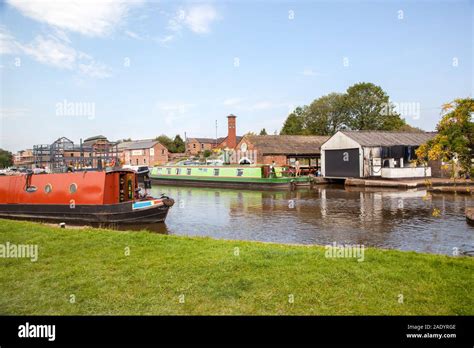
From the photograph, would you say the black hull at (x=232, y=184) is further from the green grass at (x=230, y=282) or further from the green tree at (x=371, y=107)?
the green tree at (x=371, y=107)

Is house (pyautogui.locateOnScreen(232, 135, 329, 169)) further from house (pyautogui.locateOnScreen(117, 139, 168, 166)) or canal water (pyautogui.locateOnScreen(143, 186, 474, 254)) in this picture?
house (pyautogui.locateOnScreen(117, 139, 168, 166))

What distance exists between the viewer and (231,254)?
7.60m

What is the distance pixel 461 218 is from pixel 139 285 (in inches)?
566

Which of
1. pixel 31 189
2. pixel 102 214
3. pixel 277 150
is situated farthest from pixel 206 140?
pixel 102 214

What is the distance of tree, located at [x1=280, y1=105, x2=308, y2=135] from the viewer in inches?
2527

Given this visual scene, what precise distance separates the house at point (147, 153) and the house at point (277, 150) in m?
23.7

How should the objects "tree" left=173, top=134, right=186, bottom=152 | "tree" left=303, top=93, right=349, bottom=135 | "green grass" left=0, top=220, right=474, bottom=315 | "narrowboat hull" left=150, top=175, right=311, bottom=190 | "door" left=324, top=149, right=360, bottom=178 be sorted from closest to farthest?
"green grass" left=0, top=220, right=474, bottom=315 < "narrowboat hull" left=150, top=175, right=311, bottom=190 < "door" left=324, top=149, right=360, bottom=178 < "tree" left=303, top=93, right=349, bottom=135 < "tree" left=173, top=134, right=186, bottom=152

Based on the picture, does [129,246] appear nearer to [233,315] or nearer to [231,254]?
[231,254]

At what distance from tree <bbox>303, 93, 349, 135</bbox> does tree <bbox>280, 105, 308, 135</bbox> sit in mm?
1748

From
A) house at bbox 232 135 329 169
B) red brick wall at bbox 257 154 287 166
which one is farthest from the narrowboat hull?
red brick wall at bbox 257 154 287 166

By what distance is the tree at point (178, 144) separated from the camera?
75850 mm

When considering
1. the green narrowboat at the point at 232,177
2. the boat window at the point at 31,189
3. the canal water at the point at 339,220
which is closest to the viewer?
the canal water at the point at 339,220

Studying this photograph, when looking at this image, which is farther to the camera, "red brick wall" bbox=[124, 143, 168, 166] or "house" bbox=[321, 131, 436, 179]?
→ "red brick wall" bbox=[124, 143, 168, 166]

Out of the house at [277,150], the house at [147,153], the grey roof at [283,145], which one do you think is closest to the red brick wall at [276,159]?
the house at [277,150]
